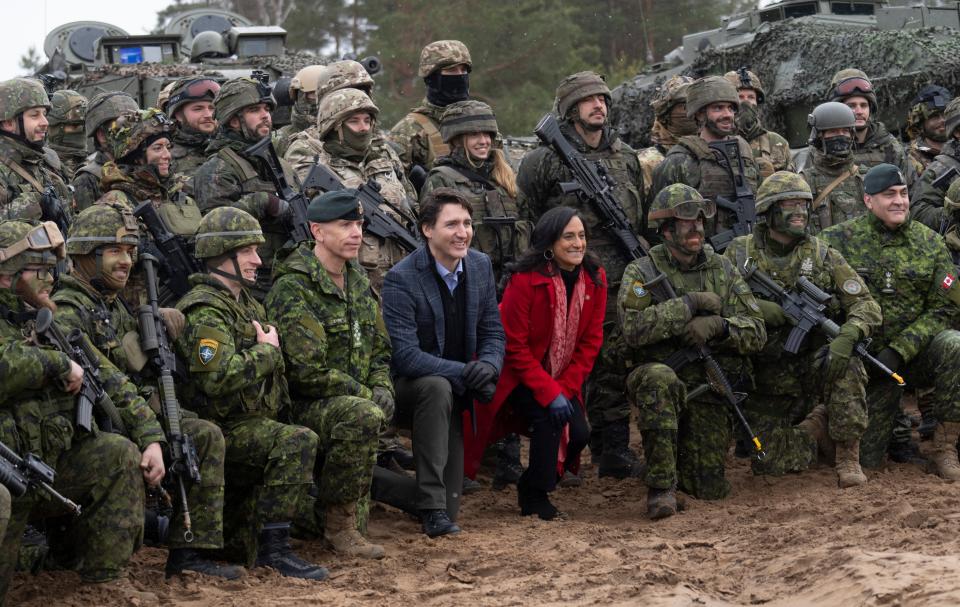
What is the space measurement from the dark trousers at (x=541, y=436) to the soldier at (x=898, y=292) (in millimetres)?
2038

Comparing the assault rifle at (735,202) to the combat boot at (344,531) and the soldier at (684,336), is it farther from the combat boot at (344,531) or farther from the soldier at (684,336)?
the combat boot at (344,531)

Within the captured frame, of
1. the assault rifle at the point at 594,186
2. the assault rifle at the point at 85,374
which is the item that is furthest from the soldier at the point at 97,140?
the assault rifle at the point at 594,186

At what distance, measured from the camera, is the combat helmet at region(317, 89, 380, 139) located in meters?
9.18

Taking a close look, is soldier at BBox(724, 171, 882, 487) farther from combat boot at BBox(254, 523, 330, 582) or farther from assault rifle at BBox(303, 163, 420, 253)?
combat boot at BBox(254, 523, 330, 582)

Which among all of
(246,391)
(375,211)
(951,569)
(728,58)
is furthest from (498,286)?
(728,58)

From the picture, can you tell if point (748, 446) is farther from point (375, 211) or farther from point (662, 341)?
point (375, 211)

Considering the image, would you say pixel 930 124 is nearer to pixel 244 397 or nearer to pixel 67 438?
pixel 244 397

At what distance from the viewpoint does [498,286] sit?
375 inches

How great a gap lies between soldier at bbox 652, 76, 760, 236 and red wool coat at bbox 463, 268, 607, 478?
5.36 ft

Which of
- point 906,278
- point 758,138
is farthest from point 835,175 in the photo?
point 906,278

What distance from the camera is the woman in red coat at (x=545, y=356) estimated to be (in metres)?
8.45

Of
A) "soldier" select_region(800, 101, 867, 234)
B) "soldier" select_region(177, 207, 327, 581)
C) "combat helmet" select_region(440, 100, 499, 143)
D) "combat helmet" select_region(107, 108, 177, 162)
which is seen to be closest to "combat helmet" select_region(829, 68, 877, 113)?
"soldier" select_region(800, 101, 867, 234)

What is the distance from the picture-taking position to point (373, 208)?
9.14 metres

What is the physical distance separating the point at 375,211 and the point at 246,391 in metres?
2.11
